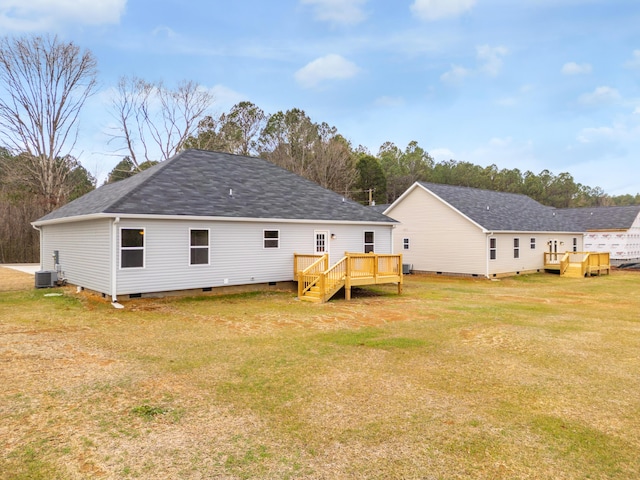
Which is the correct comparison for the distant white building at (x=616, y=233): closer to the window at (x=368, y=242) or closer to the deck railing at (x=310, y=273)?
the window at (x=368, y=242)

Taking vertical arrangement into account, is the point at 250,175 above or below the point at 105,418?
above

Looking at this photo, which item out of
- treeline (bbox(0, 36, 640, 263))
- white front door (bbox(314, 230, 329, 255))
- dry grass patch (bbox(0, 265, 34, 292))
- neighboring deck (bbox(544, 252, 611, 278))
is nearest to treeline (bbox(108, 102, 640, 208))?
treeline (bbox(0, 36, 640, 263))

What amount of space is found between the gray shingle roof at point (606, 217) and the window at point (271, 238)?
29.8 m

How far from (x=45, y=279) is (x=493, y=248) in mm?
21444

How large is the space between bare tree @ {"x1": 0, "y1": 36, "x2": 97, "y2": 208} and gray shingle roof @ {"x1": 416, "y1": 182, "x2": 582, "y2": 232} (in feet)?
88.3

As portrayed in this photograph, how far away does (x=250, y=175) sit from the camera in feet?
57.9

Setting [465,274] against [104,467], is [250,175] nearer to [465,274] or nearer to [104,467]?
[465,274]

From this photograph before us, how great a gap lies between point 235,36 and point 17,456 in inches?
888

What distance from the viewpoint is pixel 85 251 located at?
14.2 m

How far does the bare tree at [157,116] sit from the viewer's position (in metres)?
33.2

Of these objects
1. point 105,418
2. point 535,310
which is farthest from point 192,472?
point 535,310

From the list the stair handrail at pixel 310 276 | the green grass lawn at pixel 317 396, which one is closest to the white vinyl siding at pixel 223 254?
the stair handrail at pixel 310 276

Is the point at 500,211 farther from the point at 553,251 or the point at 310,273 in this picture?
the point at 310,273

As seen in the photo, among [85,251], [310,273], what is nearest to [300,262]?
[310,273]
